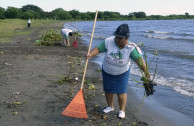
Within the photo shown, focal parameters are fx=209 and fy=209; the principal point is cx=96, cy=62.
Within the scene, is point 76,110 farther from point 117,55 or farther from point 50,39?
point 50,39

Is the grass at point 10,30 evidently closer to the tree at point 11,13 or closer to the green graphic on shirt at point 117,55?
the green graphic on shirt at point 117,55

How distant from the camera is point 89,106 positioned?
4254mm

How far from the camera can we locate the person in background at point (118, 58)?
11.1 feet

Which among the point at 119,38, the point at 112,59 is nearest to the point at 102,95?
the point at 112,59

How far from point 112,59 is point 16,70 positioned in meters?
3.88

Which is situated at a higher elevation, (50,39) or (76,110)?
(50,39)

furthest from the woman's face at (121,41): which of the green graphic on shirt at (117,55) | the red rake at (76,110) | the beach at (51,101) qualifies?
the beach at (51,101)

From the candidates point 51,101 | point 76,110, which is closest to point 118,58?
point 76,110

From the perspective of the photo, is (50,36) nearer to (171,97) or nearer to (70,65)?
(70,65)

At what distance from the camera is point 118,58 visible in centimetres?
352

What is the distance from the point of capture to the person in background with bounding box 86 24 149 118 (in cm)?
340

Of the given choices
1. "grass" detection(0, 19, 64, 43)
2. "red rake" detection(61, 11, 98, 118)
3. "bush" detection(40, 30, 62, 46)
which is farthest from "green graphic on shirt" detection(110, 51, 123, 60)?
"grass" detection(0, 19, 64, 43)

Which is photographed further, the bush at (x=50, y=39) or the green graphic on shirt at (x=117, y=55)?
the bush at (x=50, y=39)

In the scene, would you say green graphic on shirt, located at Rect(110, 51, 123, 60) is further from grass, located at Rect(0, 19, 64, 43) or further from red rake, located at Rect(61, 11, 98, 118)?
grass, located at Rect(0, 19, 64, 43)
